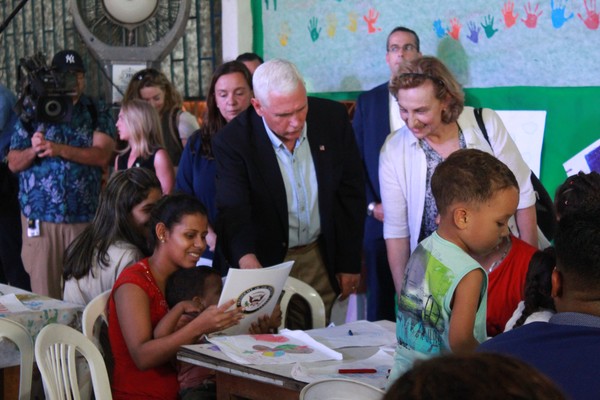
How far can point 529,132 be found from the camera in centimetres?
529

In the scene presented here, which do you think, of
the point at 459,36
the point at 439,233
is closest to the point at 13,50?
the point at 459,36

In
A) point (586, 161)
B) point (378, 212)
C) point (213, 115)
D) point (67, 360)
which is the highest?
point (213, 115)

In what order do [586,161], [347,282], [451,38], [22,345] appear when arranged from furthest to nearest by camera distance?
[451,38], [586,161], [347,282], [22,345]

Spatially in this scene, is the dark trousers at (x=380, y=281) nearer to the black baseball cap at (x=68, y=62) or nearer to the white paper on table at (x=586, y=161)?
the white paper on table at (x=586, y=161)

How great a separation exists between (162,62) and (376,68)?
2.11 metres

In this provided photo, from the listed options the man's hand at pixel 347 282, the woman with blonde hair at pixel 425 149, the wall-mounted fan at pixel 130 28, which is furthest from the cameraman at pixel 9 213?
the woman with blonde hair at pixel 425 149

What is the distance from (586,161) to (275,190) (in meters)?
1.92

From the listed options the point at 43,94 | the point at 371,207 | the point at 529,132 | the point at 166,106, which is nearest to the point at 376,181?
the point at 371,207

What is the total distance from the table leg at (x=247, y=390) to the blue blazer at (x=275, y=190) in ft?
2.73

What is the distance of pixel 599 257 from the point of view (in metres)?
2.02

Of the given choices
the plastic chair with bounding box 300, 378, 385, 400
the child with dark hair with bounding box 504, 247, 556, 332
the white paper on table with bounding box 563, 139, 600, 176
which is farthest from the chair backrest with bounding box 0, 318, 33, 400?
the white paper on table with bounding box 563, 139, 600, 176

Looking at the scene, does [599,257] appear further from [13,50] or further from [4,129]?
[13,50]

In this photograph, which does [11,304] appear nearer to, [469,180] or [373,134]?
[469,180]

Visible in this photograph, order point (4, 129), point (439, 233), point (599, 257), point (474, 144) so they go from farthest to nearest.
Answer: point (4, 129) < point (474, 144) < point (439, 233) < point (599, 257)
